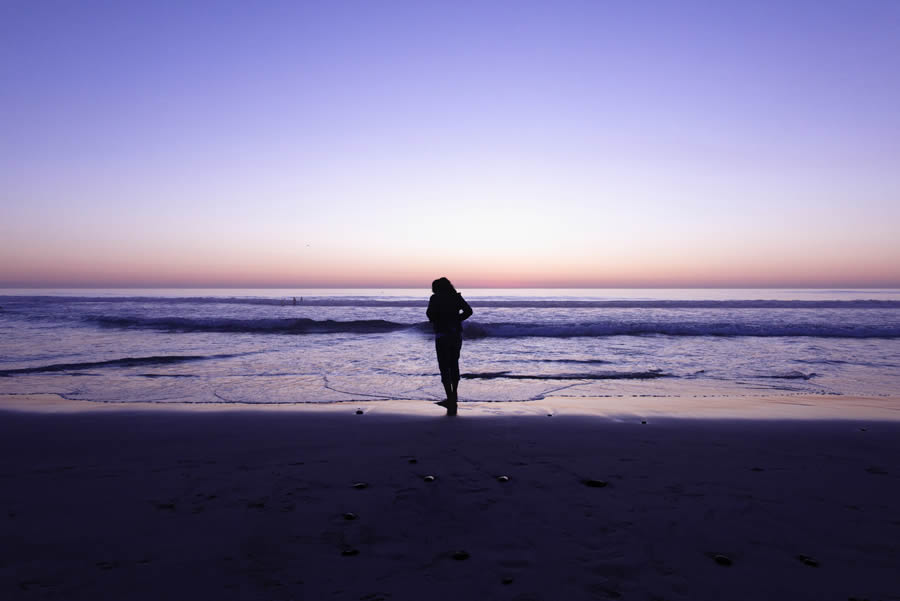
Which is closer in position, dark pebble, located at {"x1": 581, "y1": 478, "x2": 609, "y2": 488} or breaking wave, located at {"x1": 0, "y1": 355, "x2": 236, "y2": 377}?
dark pebble, located at {"x1": 581, "y1": 478, "x2": 609, "y2": 488}

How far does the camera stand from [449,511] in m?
3.68

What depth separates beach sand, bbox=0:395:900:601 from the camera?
2738 mm

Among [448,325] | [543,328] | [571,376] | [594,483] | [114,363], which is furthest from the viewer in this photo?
[543,328]

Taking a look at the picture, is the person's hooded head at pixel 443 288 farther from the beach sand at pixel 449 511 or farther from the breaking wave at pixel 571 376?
the breaking wave at pixel 571 376

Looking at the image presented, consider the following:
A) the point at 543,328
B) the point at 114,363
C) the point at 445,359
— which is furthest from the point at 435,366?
the point at 543,328

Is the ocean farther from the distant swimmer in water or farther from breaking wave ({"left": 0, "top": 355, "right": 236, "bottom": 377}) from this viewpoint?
the distant swimmer in water

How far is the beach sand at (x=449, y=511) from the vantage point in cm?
274

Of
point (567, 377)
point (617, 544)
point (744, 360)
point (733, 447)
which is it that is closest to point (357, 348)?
point (567, 377)

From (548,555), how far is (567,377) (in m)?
8.24

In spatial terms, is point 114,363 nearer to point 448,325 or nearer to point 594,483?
point 448,325

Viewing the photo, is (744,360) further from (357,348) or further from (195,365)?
(195,365)

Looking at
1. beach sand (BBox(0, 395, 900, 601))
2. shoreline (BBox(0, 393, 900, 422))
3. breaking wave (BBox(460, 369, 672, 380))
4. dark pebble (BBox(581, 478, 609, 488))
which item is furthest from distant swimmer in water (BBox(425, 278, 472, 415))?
dark pebble (BBox(581, 478, 609, 488))

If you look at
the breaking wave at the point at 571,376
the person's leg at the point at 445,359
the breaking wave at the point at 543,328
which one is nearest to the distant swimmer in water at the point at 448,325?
the person's leg at the point at 445,359

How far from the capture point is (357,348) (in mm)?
16938
